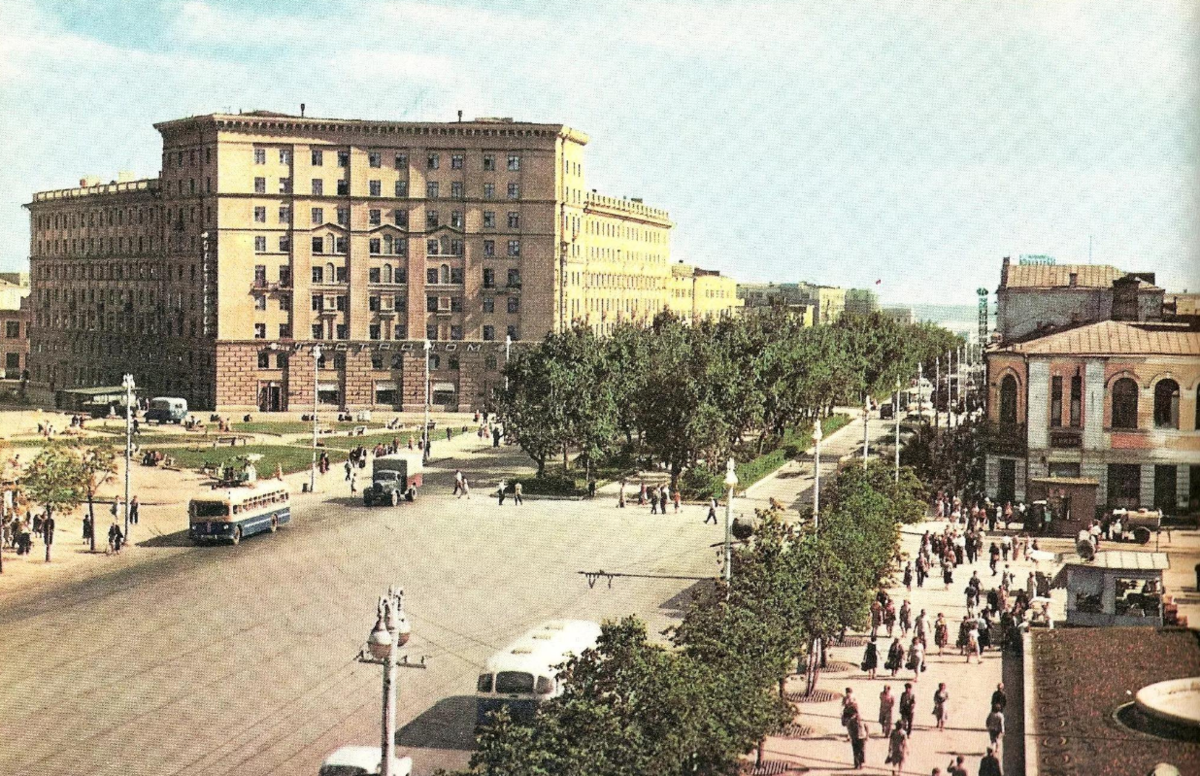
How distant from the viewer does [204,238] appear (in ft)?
383

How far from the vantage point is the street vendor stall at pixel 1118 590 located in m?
38.3

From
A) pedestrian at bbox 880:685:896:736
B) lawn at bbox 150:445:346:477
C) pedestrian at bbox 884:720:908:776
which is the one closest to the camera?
pedestrian at bbox 884:720:908:776

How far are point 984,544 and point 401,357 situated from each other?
66155mm

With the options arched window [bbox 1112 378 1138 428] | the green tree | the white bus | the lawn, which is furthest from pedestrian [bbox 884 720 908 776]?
the lawn

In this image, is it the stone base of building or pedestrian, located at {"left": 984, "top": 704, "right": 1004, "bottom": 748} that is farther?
→ the stone base of building

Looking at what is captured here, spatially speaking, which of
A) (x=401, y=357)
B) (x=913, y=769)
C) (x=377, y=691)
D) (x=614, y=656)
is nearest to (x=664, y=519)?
(x=377, y=691)

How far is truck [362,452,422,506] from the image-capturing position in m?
63.5

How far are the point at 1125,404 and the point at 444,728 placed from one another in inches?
1666

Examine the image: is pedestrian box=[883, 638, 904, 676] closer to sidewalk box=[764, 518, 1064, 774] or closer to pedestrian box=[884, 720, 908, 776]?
sidewalk box=[764, 518, 1064, 774]

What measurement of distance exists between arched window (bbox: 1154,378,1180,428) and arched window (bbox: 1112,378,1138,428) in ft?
2.83

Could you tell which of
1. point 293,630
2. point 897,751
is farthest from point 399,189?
point 897,751

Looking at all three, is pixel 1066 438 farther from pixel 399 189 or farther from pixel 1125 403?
pixel 399 189

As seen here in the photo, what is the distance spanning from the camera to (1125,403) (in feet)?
205

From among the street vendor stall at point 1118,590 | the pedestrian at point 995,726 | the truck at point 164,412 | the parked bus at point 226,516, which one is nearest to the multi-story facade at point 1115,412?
the street vendor stall at point 1118,590
